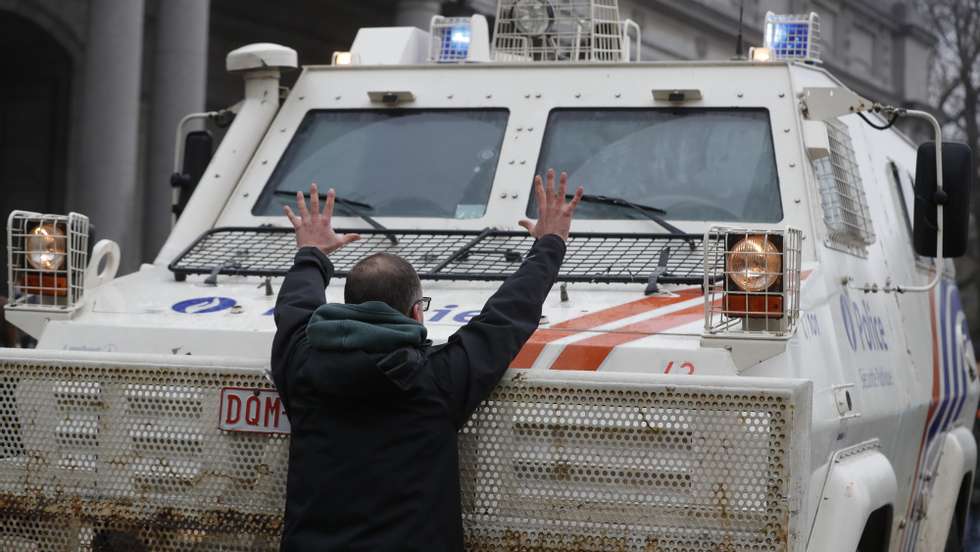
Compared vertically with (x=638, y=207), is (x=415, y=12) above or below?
above

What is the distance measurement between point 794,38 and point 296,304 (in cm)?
370

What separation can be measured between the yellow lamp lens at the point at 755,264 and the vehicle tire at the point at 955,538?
343 cm

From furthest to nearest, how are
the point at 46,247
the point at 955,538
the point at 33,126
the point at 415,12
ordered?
the point at 415,12, the point at 33,126, the point at 955,538, the point at 46,247

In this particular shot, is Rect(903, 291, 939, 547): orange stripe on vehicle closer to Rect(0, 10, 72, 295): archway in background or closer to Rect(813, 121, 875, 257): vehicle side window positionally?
Rect(813, 121, 875, 257): vehicle side window

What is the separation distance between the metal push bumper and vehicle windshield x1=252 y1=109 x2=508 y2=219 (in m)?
1.94

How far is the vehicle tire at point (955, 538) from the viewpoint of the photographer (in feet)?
23.5

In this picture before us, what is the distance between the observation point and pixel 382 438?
344 centimetres

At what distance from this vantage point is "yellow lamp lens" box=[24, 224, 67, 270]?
189 inches

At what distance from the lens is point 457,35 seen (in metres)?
6.84

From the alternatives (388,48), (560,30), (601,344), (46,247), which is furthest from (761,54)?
(46,247)

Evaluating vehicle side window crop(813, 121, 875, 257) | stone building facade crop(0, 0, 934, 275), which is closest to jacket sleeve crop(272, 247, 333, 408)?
vehicle side window crop(813, 121, 875, 257)

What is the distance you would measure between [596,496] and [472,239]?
1934 mm

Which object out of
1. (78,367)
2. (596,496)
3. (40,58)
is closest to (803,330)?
(596,496)

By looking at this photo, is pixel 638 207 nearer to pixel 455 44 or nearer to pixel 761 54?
pixel 761 54
